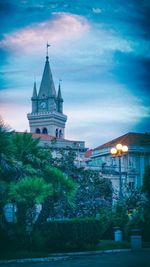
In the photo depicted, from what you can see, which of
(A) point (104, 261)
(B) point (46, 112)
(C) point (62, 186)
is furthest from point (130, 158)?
(B) point (46, 112)

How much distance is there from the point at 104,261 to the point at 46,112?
118 meters

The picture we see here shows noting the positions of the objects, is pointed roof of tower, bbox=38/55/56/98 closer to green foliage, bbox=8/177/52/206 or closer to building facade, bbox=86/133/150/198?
building facade, bbox=86/133/150/198

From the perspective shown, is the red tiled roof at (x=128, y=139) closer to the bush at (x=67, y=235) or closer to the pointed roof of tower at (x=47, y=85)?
the pointed roof of tower at (x=47, y=85)

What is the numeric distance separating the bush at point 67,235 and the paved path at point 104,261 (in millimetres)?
1681

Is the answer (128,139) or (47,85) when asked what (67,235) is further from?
(47,85)

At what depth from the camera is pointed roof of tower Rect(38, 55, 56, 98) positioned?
135 meters

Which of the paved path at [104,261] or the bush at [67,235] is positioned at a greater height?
the bush at [67,235]

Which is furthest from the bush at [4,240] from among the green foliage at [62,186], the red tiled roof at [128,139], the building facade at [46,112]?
the building facade at [46,112]

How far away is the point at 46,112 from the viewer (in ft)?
453

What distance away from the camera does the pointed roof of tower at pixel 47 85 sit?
135 meters

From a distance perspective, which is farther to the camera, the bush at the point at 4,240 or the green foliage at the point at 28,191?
the bush at the point at 4,240

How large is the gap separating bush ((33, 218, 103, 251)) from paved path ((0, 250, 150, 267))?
5.52 ft

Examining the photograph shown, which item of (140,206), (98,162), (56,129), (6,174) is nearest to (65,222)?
(6,174)

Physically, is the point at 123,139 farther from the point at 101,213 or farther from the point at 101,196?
the point at 101,213
